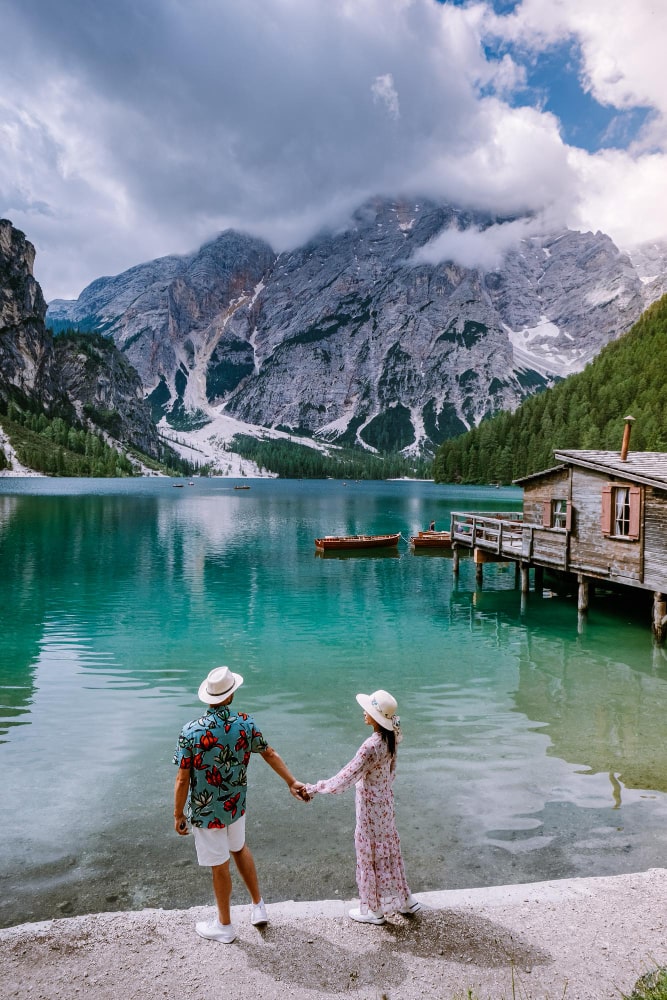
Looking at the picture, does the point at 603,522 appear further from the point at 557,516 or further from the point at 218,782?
the point at 218,782

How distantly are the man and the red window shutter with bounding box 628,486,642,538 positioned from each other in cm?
2384

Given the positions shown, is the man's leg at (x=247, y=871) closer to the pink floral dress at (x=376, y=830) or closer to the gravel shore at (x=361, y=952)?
the gravel shore at (x=361, y=952)

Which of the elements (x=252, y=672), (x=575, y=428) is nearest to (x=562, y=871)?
(x=252, y=672)

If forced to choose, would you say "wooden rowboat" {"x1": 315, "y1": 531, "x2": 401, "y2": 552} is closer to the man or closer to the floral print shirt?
the man

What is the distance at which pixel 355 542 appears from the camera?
5991 cm

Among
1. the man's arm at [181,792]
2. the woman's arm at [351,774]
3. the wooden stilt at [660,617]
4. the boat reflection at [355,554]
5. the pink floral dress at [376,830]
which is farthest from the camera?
the boat reflection at [355,554]

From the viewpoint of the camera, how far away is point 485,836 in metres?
10.7

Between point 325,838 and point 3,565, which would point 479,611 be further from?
point 3,565

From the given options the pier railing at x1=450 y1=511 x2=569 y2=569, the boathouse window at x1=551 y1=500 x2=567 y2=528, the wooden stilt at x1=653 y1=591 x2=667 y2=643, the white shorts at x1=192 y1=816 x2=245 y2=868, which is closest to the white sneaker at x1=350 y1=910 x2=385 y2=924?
the white shorts at x1=192 y1=816 x2=245 y2=868

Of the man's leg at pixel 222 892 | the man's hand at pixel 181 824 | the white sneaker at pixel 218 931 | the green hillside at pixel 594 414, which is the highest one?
the green hillside at pixel 594 414

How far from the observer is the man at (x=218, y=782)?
6.77 meters

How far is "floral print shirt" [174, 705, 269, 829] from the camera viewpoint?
6762 mm

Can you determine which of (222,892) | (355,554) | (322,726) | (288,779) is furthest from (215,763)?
(355,554)

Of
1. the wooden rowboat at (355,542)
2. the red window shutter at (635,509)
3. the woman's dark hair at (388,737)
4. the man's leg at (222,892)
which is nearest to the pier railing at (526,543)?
the red window shutter at (635,509)
